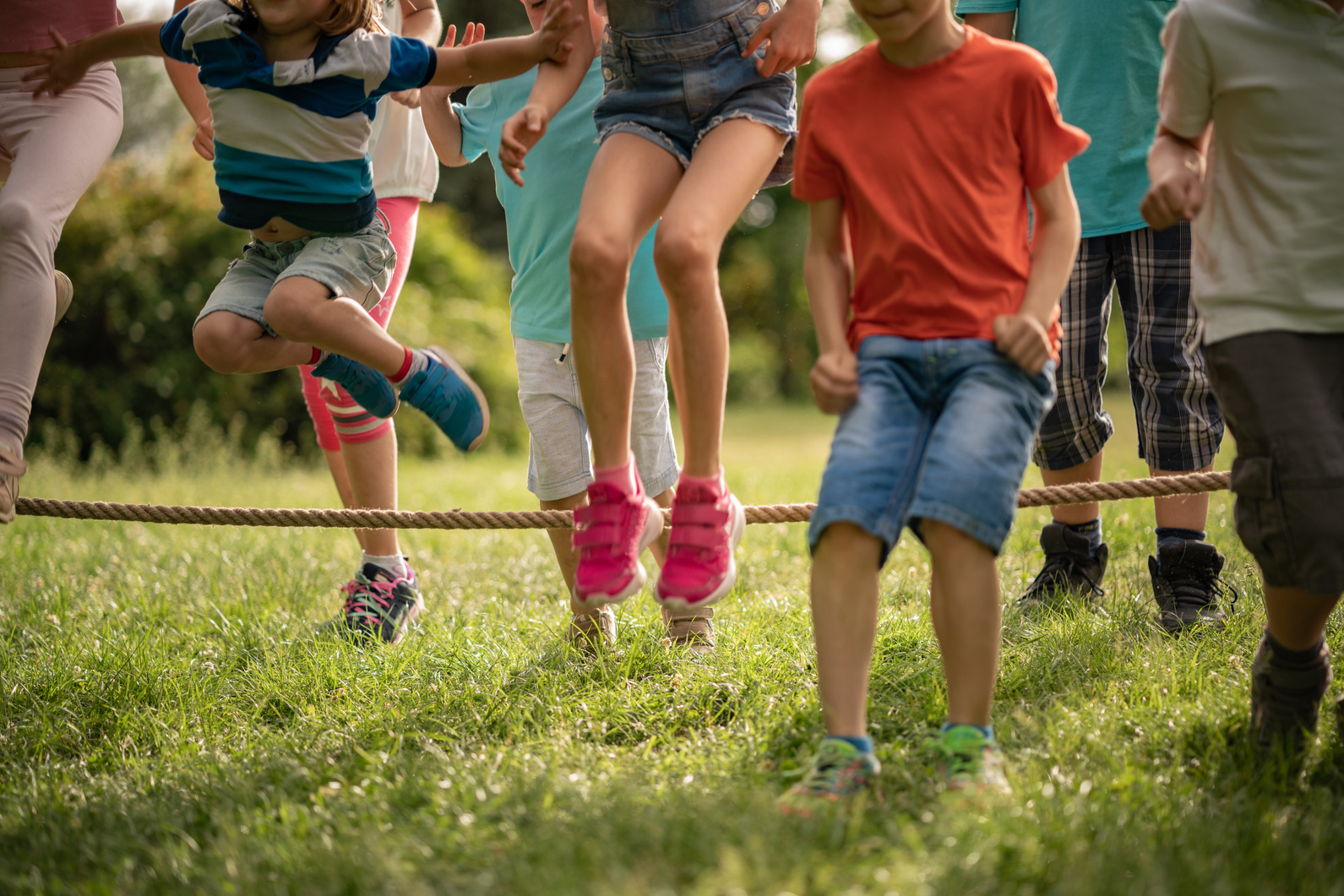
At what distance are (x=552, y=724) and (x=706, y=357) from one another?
40.9 inches

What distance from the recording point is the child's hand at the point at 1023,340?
7.18 feet

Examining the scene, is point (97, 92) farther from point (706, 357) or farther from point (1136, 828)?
point (1136, 828)

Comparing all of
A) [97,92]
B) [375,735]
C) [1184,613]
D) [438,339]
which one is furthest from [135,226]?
[1184,613]

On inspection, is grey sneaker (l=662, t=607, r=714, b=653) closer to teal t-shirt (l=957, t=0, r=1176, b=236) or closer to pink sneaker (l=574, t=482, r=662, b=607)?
pink sneaker (l=574, t=482, r=662, b=607)

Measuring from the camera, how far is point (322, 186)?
10.7 feet

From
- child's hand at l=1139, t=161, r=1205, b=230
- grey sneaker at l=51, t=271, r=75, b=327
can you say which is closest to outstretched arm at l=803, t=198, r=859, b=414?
child's hand at l=1139, t=161, r=1205, b=230

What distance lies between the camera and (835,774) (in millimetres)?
2154

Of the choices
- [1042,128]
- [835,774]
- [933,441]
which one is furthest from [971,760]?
[1042,128]

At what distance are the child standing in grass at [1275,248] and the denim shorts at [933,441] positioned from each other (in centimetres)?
41

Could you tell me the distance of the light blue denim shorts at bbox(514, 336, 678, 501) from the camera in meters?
3.59

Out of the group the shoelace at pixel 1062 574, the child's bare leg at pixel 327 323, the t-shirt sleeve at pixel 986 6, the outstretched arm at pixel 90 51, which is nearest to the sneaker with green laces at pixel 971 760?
the shoelace at pixel 1062 574

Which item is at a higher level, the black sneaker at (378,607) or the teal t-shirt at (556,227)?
the teal t-shirt at (556,227)

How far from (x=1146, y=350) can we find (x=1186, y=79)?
124 centimetres

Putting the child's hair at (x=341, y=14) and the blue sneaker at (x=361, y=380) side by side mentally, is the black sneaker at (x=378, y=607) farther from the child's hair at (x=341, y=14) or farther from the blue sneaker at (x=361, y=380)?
the child's hair at (x=341, y=14)
